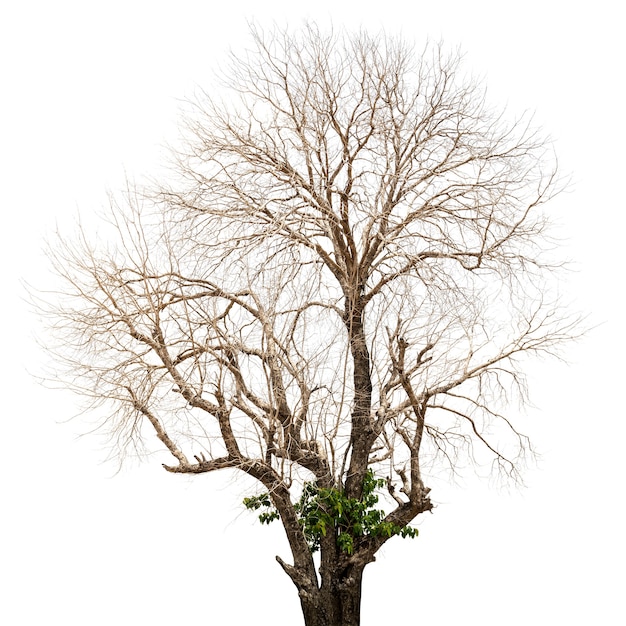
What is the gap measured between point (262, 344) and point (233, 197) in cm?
160

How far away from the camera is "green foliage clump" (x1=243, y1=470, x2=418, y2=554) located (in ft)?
35.1

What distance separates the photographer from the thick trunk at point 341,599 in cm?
1076

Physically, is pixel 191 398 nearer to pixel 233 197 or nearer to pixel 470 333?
pixel 233 197

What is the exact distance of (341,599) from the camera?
10836mm

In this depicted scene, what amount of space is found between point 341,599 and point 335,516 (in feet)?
2.55

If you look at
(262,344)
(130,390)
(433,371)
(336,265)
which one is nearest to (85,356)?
(130,390)

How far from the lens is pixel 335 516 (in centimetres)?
1077

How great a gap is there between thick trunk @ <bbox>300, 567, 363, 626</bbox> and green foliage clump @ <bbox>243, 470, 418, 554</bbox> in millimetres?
261

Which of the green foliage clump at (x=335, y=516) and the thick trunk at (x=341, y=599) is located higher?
the green foliage clump at (x=335, y=516)

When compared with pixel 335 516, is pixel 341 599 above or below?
below

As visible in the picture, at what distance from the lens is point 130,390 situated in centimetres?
1014

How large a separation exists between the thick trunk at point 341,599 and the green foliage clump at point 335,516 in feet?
0.86

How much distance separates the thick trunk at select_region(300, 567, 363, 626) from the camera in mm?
10757

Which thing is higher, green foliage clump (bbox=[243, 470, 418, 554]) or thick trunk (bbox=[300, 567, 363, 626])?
green foliage clump (bbox=[243, 470, 418, 554])
